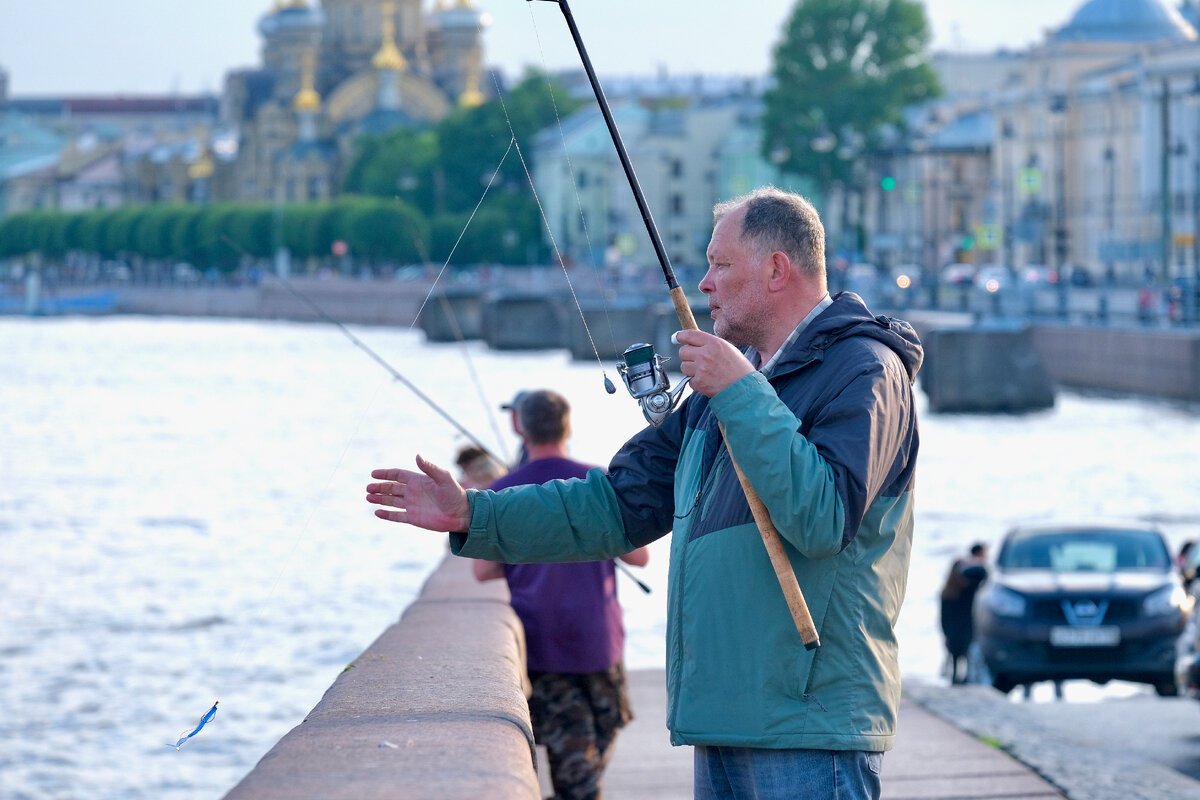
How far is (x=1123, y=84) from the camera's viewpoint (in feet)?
236

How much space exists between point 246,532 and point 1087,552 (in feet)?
56.7

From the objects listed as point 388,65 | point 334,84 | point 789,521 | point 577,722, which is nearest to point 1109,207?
point 577,722

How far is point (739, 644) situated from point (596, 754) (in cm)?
299

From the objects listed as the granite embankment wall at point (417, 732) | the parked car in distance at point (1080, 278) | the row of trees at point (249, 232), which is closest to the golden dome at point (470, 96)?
the row of trees at point (249, 232)

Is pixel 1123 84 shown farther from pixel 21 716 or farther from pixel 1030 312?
pixel 21 716

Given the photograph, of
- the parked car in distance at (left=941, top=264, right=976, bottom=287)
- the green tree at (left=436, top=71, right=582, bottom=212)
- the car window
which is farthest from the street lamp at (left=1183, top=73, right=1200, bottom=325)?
the green tree at (left=436, top=71, right=582, bottom=212)

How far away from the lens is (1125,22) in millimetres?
85000

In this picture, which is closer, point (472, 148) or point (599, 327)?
point (599, 327)

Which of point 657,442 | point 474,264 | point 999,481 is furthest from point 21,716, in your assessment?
point 474,264

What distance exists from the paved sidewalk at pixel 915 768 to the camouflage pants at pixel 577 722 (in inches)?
26.6

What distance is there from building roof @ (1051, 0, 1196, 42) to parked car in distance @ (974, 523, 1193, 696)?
7440cm

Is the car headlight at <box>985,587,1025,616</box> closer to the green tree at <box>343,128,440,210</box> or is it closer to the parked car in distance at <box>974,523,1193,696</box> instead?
the parked car in distance at <box>974,523,1193,696</box>

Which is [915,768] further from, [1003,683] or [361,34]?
[361,34]

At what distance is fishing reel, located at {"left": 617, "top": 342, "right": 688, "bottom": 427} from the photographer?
11.5ft
